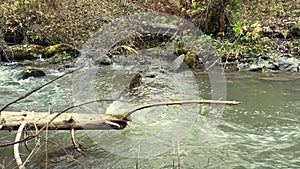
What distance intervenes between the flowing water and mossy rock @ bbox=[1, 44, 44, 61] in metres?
3.45

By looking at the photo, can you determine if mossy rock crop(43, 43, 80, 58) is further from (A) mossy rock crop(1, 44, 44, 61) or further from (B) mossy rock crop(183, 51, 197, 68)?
(B) mossy rock crop(183, 51, 197, 68)

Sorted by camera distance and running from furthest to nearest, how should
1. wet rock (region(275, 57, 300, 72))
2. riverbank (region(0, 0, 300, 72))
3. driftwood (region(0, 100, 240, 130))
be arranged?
riverbank (region(0, 0, 300, 72)) → wet rock (region(275, 57, 300, 72)) → driftwood (region(0, 100, 240, 130))

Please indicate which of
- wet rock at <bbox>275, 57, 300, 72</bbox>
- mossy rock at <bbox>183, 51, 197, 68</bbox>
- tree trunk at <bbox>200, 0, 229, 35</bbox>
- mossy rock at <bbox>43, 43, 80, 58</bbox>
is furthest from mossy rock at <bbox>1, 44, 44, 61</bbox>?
wet rock at <bbox>275, 57, 300, 72</bbox>

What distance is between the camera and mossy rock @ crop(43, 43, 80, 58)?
10914 mm

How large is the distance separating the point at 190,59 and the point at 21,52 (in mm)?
4812

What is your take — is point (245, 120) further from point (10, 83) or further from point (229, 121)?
point (10, 83)

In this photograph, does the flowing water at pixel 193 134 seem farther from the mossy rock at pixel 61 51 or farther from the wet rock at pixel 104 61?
the mossy rock at pixel 61 51

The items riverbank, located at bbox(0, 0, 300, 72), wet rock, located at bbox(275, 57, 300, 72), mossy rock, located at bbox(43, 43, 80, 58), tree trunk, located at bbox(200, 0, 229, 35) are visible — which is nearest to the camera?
wet rock, located at bbox(275, 57, 300, 72)

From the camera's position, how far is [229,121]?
212 inches

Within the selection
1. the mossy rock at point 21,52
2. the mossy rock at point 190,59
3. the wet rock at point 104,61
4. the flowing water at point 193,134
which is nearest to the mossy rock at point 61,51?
the mossy rock at point 21,52

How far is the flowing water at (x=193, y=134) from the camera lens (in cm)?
416

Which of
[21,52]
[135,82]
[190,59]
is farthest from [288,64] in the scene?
[21,52]

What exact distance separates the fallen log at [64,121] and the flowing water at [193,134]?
243 mm

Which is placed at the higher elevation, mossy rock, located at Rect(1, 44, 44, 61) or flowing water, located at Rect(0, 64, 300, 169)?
mossy rock, located at Rect(1, 44, 44, 61)
